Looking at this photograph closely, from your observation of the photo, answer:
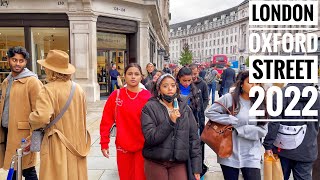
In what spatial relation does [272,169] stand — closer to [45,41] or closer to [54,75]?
[54,75]

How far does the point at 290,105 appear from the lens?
3590mm

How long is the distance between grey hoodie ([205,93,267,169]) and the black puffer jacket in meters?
0.48

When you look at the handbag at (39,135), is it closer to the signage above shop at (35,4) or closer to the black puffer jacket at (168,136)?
the black puffer jacket at (168,136)

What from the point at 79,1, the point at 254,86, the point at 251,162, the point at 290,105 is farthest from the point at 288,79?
the point at 79,1

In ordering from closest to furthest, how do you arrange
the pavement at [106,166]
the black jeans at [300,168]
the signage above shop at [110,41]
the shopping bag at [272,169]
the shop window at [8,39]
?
the shopping bag at [272,169]
the black jeans at [300,168]
the pavement at [106,166]
the shop window at [8,39]
the signage above shop at [110,41]

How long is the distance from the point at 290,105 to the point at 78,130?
95.6 inches

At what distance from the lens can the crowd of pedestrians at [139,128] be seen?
2930 millimetres

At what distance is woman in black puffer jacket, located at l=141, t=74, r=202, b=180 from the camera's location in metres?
2.87

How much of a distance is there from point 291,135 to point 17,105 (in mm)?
3191

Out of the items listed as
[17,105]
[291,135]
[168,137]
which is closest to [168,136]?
[168,137]

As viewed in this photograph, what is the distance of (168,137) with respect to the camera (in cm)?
289

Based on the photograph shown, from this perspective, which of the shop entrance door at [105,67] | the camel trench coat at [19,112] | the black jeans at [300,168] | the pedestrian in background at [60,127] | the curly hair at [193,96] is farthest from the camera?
the shop entrance door at [105,67]

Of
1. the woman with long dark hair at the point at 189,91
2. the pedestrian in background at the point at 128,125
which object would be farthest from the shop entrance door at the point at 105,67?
the pedestrian in background at the point at 128,125

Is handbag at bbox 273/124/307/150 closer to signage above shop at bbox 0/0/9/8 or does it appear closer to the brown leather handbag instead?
the brown leather handbag
